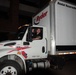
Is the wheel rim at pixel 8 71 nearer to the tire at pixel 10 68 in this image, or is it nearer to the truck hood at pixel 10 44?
the tire at pixel 10 68

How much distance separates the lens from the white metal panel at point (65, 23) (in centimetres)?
574

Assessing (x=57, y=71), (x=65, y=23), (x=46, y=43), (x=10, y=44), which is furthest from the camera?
(x=57, y=71)

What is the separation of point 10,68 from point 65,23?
10.1ft

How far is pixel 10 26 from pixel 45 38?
455 inches

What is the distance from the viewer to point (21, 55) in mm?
5277

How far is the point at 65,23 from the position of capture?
6016 millimetres

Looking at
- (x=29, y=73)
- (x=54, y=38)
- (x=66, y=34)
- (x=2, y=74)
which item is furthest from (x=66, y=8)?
(x=2, y=74)

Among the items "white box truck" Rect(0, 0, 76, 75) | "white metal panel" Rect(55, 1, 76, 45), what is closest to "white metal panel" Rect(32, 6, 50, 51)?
"white box truck" Rect(0, 0, 76, 75)

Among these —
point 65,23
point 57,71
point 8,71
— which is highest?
point 65,23

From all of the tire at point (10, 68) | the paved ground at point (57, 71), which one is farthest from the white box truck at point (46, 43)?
the paved ground at point (57, 71)

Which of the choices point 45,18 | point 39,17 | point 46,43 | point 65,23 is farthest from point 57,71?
point 39,17

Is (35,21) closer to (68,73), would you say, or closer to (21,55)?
(21,55)

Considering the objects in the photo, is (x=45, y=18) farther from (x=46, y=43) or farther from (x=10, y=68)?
(x=10, y=68)

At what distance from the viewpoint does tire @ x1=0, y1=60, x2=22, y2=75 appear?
15.8ft
